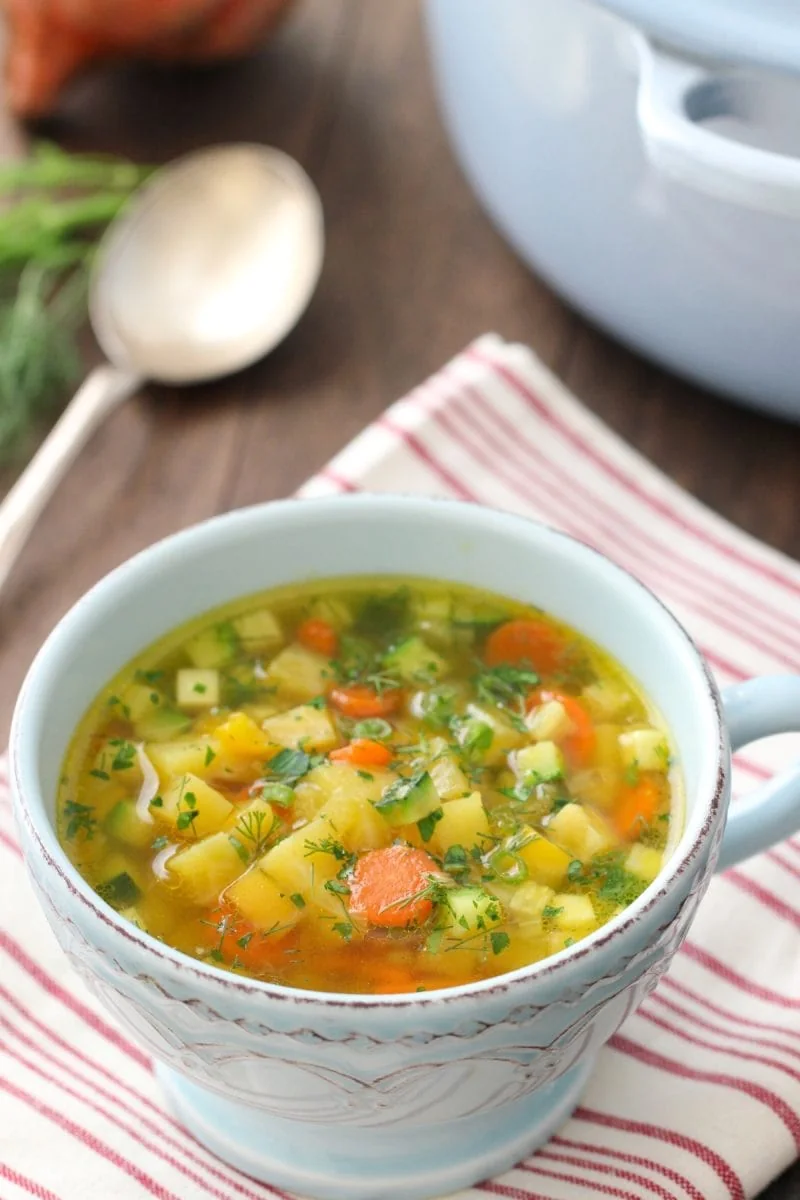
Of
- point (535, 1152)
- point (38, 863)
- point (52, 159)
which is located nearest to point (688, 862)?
point (535, 1152)

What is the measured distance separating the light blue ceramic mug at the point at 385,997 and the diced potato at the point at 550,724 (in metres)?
0.08

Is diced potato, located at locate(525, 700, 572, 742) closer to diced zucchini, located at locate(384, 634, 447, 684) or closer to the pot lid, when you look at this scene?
diced zucchini, located at locate(384, 634, 447, 684)

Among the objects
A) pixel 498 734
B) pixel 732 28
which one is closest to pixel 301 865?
pixel 498 734

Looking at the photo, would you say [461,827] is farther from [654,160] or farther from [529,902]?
[654,160]

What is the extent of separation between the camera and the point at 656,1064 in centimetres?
142

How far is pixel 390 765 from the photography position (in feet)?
4.46

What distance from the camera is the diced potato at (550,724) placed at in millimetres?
1405

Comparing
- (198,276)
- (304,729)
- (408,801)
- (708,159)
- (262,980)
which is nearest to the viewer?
(262,980)

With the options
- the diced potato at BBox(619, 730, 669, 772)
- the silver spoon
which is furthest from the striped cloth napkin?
the silver spoon

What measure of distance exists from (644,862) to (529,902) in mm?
104

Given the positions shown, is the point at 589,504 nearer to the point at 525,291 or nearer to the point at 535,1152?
the point at 525,291

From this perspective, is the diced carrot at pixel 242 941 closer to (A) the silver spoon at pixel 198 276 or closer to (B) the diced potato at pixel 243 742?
(B) the diced potato at pixel 243 742

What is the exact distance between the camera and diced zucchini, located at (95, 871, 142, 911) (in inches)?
49.6

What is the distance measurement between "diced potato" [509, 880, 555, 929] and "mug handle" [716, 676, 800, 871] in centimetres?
16
